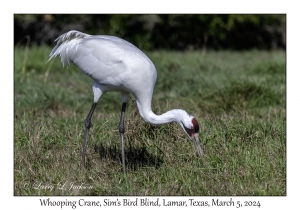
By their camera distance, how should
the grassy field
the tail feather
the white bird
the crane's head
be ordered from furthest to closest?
the tail feather
the white bird
the crane's head
the grassy field

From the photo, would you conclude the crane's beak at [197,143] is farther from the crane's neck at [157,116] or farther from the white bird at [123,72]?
the crane's neck at [157,116]

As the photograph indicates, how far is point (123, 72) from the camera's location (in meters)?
6.05

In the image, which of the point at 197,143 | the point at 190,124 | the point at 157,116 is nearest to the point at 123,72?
the point at 157,116

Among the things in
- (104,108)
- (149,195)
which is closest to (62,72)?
(104,108)

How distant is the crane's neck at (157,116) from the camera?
229 inches

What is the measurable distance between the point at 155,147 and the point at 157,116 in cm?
58

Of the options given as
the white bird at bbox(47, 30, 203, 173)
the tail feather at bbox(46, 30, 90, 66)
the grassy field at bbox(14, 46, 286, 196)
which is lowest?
the grassy field at bbox(14, 46, 286, 196)

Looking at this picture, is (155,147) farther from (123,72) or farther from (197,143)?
(123,72)

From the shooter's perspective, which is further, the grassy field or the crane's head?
the crane's head

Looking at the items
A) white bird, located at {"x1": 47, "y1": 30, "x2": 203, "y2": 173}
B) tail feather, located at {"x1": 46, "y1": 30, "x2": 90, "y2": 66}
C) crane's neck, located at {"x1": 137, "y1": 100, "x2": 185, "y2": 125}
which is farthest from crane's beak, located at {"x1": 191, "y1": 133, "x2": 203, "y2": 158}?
tail feather, located at {"x1": 46, "y1": 30, "x2": 90, "y2": 66}

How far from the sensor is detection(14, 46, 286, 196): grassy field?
18.0ft

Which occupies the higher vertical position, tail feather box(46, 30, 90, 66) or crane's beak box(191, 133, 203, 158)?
→ tail feather box(46, 30, 90, 66)

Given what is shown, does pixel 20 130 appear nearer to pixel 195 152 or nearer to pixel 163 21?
pixel 195 152

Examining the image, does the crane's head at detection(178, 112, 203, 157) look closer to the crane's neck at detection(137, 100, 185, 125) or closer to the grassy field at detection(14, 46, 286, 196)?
the crane's neck at detection(137, 100, 185, 125)
